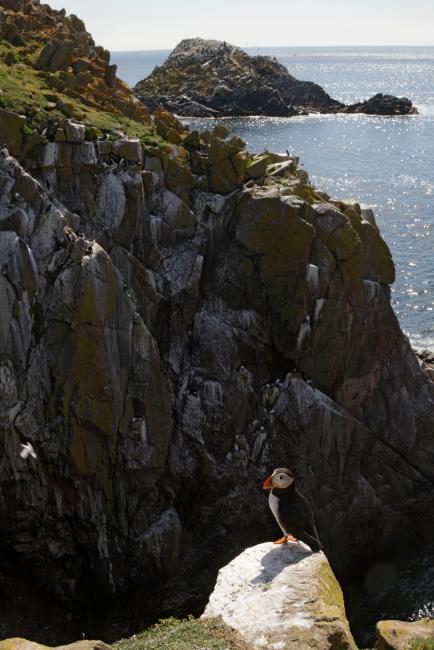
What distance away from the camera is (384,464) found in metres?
35.6

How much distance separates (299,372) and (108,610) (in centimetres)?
1234

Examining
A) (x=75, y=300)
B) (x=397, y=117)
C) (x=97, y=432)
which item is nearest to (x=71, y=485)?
(x=97, y=432)

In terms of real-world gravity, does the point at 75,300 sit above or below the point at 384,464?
above

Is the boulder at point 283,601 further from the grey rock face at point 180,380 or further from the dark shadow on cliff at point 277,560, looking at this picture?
the grey rock face at point 180,380

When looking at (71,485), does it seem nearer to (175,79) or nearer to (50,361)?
(50,361)

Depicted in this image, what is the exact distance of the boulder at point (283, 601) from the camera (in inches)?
607

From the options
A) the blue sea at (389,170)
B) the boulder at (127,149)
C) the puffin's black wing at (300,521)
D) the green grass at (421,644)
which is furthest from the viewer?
the blue sea at (389,170)

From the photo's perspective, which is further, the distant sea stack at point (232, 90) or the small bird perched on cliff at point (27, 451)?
the distant sea stack at point (232, 90)

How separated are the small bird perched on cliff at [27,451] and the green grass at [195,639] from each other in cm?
1208

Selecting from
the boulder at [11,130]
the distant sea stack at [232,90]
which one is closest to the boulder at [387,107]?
the distant sea stack at [232,90]

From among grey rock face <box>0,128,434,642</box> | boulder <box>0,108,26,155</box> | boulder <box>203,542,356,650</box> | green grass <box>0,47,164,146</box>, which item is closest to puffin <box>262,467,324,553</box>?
boulder <box>203,542,356,650</box>

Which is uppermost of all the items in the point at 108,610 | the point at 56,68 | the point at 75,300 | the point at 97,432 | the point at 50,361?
the point at 56,68

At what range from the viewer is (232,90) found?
6147 inches

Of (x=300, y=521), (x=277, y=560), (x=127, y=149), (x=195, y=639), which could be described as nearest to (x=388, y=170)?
(x=127, y=149)
